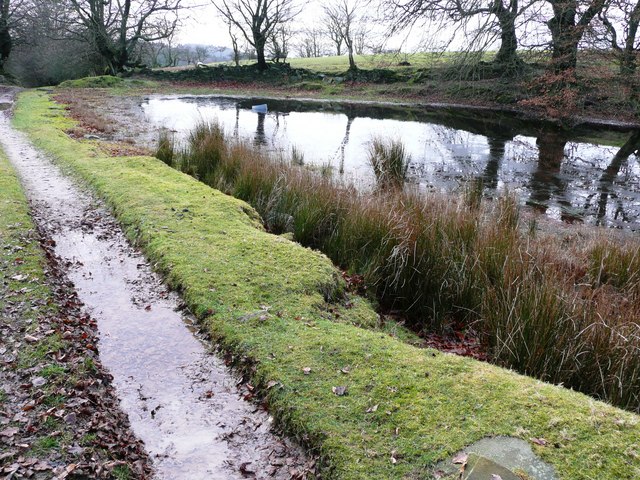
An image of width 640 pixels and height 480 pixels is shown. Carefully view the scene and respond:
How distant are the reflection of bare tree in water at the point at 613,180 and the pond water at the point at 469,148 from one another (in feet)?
0.07

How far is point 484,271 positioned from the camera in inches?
199

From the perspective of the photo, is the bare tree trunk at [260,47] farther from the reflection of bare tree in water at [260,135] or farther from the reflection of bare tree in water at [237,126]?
the reflection of bare tree in water at [260,135]

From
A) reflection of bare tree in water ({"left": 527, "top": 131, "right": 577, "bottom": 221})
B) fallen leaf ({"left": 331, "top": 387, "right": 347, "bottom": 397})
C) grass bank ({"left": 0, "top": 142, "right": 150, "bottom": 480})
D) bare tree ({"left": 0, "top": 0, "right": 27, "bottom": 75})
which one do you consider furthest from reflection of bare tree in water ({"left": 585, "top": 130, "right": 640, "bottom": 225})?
bare tree ({"left": 0, "top": 0, "right": 27, "bottom": 75})

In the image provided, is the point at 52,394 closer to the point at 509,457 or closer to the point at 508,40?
the point at 509,457

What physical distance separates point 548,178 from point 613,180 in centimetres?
148

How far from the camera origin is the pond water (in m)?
10.3

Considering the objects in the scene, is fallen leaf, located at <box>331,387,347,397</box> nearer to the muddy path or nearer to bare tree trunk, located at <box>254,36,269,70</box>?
the muddy path

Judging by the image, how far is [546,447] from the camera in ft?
8.75

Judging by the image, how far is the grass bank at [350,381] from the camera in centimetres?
271

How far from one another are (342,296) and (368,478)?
8.15 feet

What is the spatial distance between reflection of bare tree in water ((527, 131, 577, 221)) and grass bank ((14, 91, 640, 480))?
6229 mm

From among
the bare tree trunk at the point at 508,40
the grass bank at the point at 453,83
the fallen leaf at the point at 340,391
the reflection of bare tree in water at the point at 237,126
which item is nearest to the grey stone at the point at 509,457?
the fallen leaf at the point at 340,391

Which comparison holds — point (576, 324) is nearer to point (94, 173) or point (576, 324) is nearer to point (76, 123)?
point (94, 173)

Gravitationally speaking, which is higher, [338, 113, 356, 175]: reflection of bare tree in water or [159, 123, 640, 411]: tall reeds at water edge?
[338, 113, 356, 175]: reflection of bare tree in water
